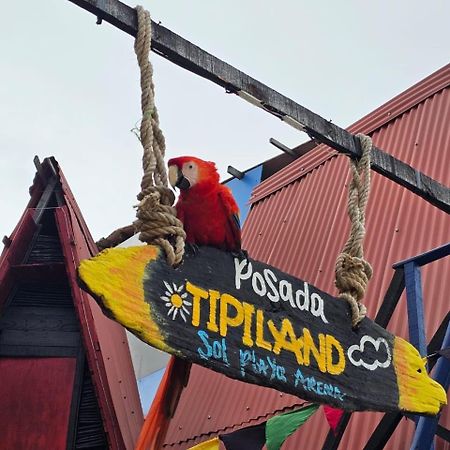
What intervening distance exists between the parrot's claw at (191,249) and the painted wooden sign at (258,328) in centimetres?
1

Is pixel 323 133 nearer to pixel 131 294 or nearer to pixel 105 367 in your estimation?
pixel 131 294

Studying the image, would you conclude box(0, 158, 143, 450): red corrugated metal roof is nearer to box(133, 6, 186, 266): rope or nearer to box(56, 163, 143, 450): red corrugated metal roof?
box(56, 163, 143, 450): red corrugated metal roof

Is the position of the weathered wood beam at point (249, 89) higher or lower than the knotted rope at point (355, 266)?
higher

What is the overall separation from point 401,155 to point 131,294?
16.4 ft

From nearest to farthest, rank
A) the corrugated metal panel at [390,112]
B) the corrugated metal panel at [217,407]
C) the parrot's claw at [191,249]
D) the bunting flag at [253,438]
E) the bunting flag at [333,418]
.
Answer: the parrot's claw at [191,249], the bunting flag at [253,438], the bunting flag at [333,418], the corrugated metal panel at [217,407], the corrugated metal panel at [390,112]

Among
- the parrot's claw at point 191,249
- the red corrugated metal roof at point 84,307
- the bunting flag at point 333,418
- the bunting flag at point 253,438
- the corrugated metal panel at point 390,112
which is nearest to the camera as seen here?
the parrot's claw at point 191,249

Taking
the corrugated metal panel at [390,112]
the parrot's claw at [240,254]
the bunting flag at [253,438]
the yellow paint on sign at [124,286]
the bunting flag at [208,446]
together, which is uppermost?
the corrugated metal panel at [390,112]

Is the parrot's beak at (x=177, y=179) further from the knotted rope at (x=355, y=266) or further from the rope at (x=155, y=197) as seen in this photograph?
the knotted rope at (x=355, y=266)

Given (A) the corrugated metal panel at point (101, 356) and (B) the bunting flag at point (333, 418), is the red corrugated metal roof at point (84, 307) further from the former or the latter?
(B) the bunting flag at point (333, 418)

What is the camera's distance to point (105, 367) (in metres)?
5.27

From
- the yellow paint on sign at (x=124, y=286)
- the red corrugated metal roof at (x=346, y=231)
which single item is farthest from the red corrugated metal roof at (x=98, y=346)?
the yellow paint on sign at (x=124, y=286)

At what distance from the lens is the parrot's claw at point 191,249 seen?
222cm

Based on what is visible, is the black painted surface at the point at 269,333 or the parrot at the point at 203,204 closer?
the black painted surface at the point at 269,333

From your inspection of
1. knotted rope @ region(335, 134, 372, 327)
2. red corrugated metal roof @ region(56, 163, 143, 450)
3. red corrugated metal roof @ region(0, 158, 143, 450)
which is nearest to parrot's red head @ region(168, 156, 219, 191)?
knotted rope @ region(335, 134, 372, 327)
